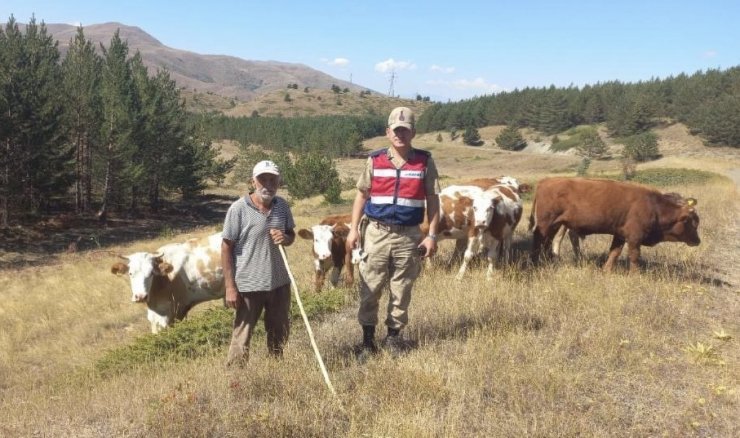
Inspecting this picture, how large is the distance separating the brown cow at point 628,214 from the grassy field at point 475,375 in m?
0.62

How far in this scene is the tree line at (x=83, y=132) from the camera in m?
30.0

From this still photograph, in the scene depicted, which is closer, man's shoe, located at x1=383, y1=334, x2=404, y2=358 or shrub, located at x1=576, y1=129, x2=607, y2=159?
man's shoe, located at x1=383, y1=334, x2=404, y2=358

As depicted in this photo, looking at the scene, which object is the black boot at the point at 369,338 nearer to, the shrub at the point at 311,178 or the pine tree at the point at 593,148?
the shrub at the point at 311,178

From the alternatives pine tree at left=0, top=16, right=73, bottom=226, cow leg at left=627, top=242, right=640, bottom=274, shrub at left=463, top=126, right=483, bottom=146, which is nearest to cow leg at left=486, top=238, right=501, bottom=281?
cow leg at left=627, top=242, right=640, bottom=274

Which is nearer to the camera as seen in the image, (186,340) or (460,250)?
(186,340)

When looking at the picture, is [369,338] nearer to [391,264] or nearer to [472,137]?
[391,264]

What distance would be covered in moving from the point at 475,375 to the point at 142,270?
5.10 m

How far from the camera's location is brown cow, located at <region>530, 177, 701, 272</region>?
9.08m

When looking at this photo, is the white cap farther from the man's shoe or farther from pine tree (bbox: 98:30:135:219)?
pine tree (bbox: 98:30:135:219)

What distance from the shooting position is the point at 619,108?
91062 mm

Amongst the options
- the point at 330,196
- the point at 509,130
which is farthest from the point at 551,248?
the point at 509,130

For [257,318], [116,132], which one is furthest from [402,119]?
[116,132]

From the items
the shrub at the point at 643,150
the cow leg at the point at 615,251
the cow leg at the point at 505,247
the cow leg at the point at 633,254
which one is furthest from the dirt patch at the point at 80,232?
the shrub at the point at 643,150

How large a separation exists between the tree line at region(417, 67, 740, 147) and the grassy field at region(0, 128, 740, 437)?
76632mm
